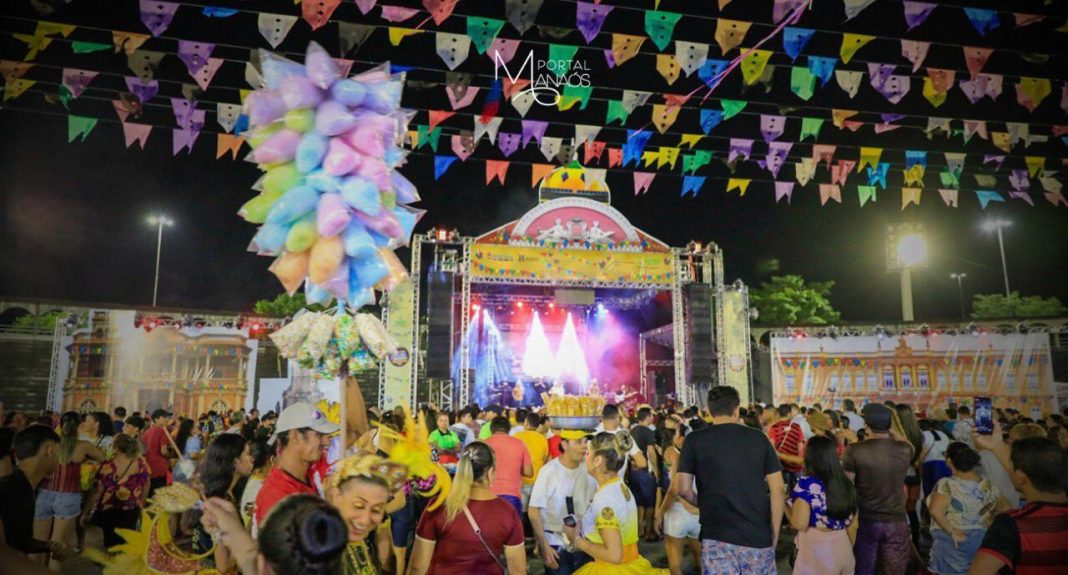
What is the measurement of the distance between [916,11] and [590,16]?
14.6 ft

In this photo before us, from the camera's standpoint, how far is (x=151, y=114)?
19.4 metres

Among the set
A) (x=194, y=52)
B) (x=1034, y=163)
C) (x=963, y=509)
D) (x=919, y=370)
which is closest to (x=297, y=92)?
(x=963, y=509)

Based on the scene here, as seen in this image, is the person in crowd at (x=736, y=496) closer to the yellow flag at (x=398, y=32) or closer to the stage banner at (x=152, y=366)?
the yellow flag at (x=398, y=32)

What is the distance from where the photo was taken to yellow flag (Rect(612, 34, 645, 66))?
9.33 m

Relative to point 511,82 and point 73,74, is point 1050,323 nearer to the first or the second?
point 511,82

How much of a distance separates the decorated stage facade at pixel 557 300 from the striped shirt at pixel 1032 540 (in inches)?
575

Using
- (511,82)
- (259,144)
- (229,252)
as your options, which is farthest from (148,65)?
(229,252)

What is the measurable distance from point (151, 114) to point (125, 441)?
16546 mm

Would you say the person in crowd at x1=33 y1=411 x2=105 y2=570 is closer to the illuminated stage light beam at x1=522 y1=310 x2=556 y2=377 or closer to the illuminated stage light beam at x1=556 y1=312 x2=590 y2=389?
the illuminated stage light beam at x1=522 y1=310 x2=556 y2=377

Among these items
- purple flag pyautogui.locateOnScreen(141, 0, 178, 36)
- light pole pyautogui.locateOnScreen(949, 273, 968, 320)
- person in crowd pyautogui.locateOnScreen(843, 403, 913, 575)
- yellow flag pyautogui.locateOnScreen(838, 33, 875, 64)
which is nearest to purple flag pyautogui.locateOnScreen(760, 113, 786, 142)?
yellow flag pyautogui.locateOnScreen(838, 33, 875, 64)

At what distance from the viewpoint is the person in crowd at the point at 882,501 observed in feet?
14.8

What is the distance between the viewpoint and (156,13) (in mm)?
8219

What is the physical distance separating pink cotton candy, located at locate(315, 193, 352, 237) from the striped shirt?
3.05m

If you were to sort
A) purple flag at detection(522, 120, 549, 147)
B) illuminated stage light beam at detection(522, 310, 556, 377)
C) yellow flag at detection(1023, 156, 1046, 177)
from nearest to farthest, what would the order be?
purple flag at detection(522, 120, 549, 147) → yellow flag at detection(1023, 156, 1046, 177) → illuminated stage light beam at detection(522, 310, 556, 377)
